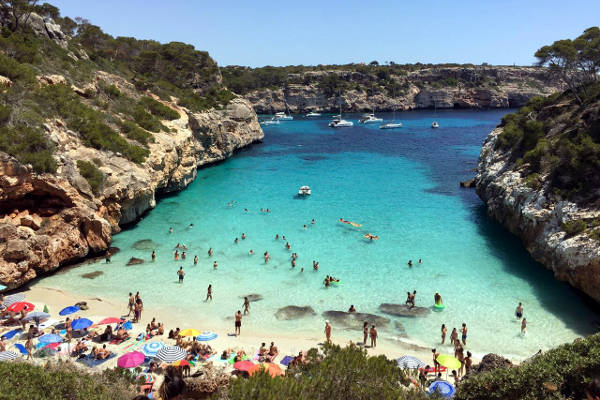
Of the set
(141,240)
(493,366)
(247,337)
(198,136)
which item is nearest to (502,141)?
(493,366)

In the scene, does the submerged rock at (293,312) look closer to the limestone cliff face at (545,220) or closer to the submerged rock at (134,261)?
the submerged rock at (134,261)

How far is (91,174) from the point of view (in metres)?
23.7

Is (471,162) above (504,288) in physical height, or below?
above

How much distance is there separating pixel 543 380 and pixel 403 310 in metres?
9.55

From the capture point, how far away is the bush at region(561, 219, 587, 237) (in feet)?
60.7

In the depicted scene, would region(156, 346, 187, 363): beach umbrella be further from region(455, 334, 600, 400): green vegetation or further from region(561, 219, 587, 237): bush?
region(561, 219, 587, 237): bush

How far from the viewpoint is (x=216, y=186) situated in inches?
1617

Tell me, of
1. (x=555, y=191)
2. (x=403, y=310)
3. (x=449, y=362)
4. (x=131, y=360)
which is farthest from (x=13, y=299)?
(x=555, y=191)

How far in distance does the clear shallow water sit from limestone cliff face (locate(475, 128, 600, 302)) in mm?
1246

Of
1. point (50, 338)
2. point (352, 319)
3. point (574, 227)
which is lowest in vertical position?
point (352, 319)

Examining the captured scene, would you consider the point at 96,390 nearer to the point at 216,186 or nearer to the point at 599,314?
the point at 599,314

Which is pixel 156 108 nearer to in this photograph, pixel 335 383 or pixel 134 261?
pixel 134 261

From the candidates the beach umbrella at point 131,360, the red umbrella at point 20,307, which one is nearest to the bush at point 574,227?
the beach umbrella at point 131,360

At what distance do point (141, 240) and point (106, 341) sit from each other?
37.0 feet
